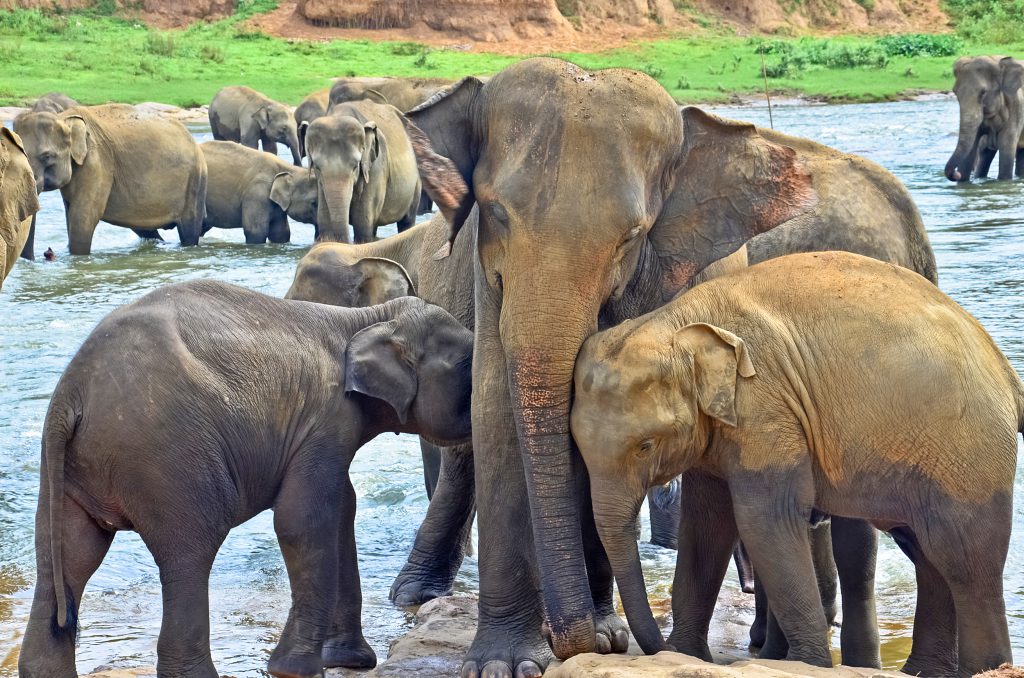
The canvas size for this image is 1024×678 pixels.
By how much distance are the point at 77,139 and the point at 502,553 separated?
1269 centimetres

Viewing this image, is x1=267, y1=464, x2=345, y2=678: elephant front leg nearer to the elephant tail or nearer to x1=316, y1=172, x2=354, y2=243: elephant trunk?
the elephant tail

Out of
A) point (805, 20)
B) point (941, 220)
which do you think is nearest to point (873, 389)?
point (941, 220)

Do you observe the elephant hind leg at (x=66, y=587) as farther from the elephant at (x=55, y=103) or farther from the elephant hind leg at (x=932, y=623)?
the elephant at (x=55, y=103)

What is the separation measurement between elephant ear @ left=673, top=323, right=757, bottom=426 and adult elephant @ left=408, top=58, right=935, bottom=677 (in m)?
0.24

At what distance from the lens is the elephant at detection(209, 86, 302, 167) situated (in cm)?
2728

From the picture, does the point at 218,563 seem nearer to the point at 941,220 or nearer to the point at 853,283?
the point at 853,283

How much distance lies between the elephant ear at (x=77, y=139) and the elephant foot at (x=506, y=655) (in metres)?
12.6

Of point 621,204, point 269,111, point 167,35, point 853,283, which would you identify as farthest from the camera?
point 167,35

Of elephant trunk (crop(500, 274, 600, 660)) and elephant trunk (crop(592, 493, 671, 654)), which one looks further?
elephant trunk (crop(592, 493, 671, 654))

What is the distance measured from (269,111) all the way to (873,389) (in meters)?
23.9

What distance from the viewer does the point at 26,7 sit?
1876 inches

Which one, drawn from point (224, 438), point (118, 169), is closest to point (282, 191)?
point (118, 169)

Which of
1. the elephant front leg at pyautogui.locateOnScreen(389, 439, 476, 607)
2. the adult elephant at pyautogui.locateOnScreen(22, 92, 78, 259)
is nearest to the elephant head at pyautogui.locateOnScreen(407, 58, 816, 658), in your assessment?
the elephant front leg at pyautogui.locateOnScreen(389, 439, 476, 607)

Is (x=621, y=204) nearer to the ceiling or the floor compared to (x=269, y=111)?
nearer to the ceiling
